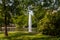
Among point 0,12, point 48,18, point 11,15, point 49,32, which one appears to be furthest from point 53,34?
point 0,12

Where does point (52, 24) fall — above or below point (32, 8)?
below

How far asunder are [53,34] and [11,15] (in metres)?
5.42

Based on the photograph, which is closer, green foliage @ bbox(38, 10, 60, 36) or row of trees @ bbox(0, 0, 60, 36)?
row of trees @ bbox(0, 0, 60, 36)

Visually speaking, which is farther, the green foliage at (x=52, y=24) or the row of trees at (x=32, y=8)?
the green foliage at (x=52, y=24)

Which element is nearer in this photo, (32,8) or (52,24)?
(32,8)

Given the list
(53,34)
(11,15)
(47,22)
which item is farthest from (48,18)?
(11,15)

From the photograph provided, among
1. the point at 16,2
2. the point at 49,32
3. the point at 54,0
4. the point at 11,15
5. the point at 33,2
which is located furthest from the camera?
the point at 49,32

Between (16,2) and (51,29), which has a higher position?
(16,2)

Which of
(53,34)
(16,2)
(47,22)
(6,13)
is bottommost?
(53,34)

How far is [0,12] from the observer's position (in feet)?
58.4

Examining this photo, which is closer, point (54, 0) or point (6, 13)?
point (54, 0)

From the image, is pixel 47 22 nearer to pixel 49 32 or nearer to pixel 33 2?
pixel 49 32

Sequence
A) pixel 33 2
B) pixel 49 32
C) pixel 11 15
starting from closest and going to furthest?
pixel 33 2 → pixel 11 15 → pixel 49 32

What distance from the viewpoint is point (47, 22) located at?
1964 centimetres
